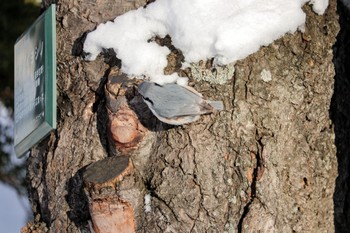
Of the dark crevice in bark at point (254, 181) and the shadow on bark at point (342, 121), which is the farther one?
the shadow on bark at point (342, 121)

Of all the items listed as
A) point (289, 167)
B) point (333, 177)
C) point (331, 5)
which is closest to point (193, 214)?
point (289, 167)

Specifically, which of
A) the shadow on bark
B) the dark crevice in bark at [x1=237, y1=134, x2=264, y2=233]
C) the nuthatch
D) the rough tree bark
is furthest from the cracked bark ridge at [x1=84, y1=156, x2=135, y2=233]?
the shadow on bark

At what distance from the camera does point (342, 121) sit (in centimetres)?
200

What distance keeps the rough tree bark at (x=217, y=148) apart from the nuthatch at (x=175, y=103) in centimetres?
4

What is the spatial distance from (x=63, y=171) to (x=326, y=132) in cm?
69

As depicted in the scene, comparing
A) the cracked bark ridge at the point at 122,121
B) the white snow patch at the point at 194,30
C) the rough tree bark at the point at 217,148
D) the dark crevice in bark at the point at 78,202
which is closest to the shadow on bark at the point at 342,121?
the rough tree bark at the point at 217,148

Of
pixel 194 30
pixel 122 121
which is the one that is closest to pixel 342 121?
pixel 194 30

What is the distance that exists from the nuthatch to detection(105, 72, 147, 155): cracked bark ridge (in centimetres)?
7

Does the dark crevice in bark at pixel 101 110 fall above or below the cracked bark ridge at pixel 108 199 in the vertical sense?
above

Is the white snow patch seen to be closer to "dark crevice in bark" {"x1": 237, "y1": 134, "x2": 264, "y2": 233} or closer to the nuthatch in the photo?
the nuthatch

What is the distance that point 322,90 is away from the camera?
6.32ft

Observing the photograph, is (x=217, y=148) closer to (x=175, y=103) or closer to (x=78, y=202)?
(x=175, y=103)

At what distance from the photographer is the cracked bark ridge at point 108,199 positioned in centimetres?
178

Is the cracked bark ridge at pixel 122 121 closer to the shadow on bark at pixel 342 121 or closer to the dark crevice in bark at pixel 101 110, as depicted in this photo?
the dark crevice in bark at pixel 101 110
